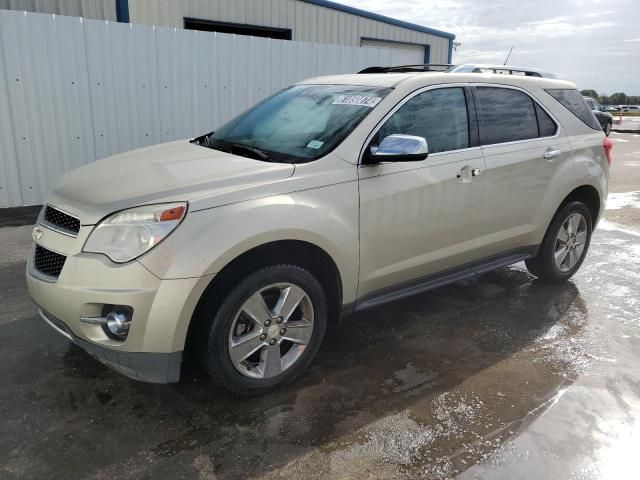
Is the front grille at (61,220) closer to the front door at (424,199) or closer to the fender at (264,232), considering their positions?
the fender at (264,232)

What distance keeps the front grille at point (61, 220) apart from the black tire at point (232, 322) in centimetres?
78

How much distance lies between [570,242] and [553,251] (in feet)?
0.82

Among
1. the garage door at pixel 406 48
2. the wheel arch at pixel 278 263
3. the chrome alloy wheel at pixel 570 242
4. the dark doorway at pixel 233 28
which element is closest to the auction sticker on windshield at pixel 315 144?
the wheel arch at pixel 278 263

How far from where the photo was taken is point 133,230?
2.60 m

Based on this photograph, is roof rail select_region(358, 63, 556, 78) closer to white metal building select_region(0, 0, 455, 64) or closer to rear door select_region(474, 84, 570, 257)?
rear door select_region(474, 84, 570, 257)

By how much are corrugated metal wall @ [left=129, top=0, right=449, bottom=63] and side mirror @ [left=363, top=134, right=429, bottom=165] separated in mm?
8299

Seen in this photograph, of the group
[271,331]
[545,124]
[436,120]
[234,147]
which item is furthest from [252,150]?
[545,124]

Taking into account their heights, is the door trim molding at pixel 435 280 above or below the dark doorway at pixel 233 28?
below

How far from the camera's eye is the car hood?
8.84ft

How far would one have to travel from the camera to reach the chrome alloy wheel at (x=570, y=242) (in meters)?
Result: 4.67

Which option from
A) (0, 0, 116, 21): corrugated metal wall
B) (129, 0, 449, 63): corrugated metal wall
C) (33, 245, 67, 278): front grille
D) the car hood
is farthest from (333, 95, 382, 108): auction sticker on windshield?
(129, 0, 449, 63): corrugated metal wall

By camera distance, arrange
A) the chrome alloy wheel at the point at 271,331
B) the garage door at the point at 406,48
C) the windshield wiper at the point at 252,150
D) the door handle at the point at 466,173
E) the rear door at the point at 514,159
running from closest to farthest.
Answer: the chrome alloy wheel at the point at 271,331, the windshield wiper at the point at 252,150, the door handle at the point at 466,173, the rear door at the point at 514,159, the garage door at the point at 406,48

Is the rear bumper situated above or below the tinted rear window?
below

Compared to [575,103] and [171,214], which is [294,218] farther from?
[575,103]
